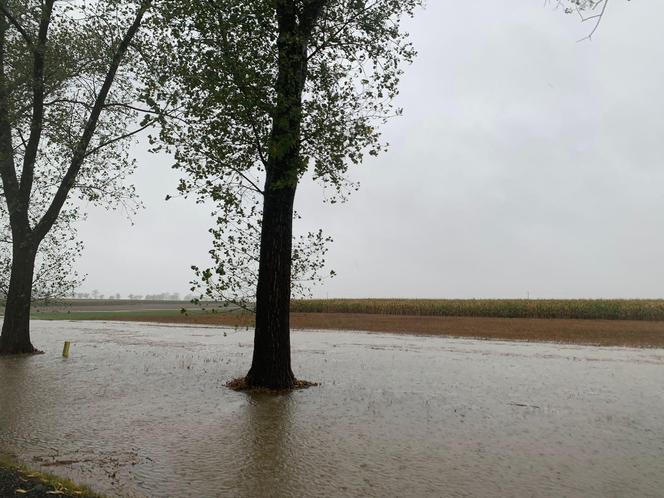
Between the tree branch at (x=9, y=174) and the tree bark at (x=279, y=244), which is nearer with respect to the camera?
the tree bark at (x=279, y=244)

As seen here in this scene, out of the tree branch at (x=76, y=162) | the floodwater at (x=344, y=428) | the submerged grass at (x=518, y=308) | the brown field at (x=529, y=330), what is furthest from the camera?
the submerged grass at (x=518, y=308)

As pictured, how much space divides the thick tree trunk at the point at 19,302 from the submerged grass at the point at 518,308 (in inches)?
1080

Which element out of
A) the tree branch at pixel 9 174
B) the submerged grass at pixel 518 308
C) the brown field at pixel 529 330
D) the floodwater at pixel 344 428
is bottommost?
the floodwater at pixel 344 428

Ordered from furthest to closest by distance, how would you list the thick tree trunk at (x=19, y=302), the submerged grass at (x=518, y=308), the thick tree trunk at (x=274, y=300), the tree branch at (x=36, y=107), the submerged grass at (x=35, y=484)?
the submerged grass at (x=518, y=308) → the thick tree trunk at (x=19, y=302) → the tree branch at (x=36, y=107) → the thick tree trunk at (x=274, y=300) → the submerged grass at (x=35, y=484)

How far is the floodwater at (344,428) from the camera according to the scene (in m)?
6.83

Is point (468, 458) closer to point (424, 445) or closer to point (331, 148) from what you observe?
point (424, 445)

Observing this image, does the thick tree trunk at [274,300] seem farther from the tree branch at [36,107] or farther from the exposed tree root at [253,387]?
the tree branch at [36,107]

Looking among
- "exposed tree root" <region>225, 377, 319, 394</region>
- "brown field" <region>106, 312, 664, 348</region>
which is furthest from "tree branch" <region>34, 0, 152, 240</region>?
"exposed tree root" <region>225, 377, 319, 394</region>

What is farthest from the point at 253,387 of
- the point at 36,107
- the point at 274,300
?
the point at 36,107

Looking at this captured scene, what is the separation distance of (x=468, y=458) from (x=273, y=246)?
752cm

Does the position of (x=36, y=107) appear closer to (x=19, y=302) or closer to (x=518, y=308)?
(x=19, y=302)

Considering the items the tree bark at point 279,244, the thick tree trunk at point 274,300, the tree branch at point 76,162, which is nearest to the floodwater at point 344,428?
the thick tree trunk at point 274,300

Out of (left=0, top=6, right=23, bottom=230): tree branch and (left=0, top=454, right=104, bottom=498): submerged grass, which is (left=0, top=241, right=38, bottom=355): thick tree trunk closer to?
(left=0, top=6, right=23, bottom=230): tree branch

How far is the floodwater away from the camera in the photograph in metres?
6.83
